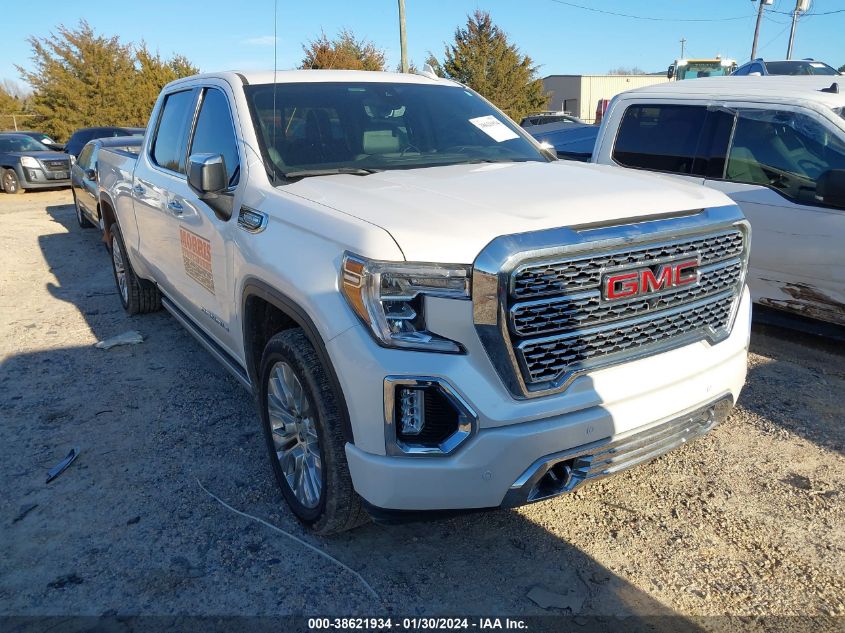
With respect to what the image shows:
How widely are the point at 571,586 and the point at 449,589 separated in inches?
18.7

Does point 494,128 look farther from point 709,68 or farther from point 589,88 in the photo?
point 589,88

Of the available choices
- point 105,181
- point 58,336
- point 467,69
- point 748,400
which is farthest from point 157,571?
point 467,69

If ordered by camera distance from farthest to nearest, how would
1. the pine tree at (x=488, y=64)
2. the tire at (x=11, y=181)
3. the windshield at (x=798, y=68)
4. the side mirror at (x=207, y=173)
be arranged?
the pine tree at (x=488, y=64)
the tire at (x=11, y=181)
the windshield at (x=798, y=68)
the side mirror at (x=207, y=173)

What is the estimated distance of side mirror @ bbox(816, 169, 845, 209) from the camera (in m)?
4.43

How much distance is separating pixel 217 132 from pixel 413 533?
240cm

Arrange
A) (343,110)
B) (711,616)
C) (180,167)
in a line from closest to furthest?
(711,616)
(343,110)
(180,167)

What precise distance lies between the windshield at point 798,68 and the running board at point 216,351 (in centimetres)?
1156

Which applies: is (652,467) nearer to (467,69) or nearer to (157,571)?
(157,571)

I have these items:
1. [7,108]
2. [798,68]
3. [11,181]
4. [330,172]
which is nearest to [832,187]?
[330,172]

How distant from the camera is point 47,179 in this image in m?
18.6

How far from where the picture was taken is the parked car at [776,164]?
183 inches

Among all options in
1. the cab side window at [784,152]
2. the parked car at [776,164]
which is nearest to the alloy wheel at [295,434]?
the parked car at [776,164]

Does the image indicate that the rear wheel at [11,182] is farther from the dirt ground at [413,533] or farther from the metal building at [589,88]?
the metal building at [589,88]

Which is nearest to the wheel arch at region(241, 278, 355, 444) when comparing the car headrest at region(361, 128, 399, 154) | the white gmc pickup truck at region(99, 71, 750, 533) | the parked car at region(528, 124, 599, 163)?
the white gmc pickup truck at region(99, 71, 750, 533)
